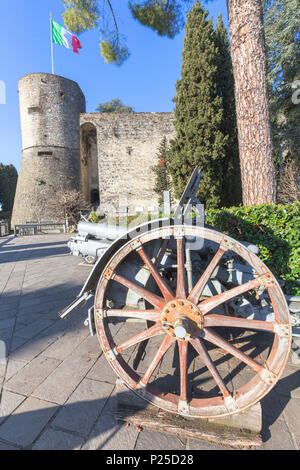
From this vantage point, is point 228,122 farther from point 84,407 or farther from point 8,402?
point 8,402

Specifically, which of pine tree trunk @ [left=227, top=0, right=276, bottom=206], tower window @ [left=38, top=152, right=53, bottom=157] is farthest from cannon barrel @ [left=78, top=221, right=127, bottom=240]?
tower window @ [left=38, top=152, right=53, bottom=157]

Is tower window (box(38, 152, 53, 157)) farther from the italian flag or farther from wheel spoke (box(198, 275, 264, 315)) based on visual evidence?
wheel spoke (box(198, 275, 264, 315))

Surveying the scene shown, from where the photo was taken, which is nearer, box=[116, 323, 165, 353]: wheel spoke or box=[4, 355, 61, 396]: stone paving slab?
box=[116, 323, 165, 353]: wheel spoke

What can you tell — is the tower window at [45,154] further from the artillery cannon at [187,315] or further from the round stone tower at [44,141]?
the artillery cannon at [187,315]

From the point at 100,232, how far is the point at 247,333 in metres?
1.92

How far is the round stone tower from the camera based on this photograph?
1870 centimetres

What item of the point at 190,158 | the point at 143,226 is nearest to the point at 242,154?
the point at 143,226

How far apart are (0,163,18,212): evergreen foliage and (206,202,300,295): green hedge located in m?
A: 34.0

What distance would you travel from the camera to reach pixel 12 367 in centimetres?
190

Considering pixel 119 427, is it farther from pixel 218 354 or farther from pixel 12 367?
pixel 12 367

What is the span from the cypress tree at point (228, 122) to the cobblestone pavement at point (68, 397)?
853 cm

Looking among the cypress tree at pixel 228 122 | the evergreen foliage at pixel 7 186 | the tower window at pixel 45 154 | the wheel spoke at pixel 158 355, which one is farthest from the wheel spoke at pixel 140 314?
the evergreen foliage at pixel 7 186

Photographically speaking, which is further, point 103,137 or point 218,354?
point 103,137

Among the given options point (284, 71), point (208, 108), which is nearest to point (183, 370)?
point (208, 108)
